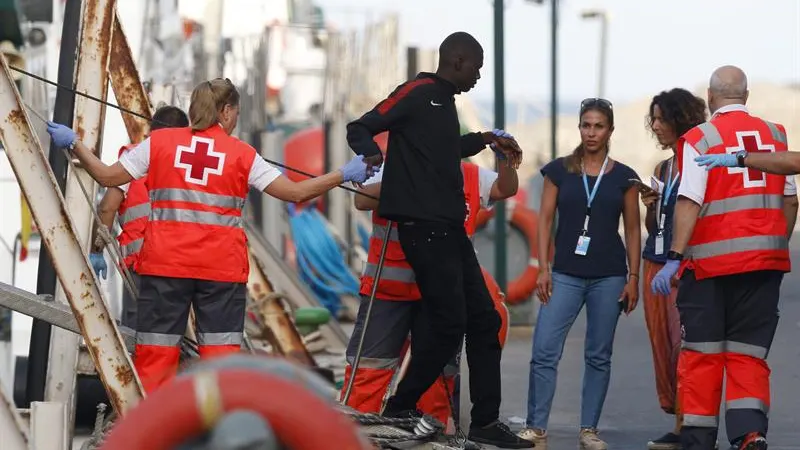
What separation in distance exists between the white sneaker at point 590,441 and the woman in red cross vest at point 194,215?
198 centimetres

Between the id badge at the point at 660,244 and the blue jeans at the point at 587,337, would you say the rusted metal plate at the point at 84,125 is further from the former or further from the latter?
the id badge at the point at 660,244

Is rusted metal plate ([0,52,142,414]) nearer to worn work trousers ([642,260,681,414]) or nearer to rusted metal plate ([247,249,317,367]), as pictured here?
worn work trousers ([642,260,681,414])

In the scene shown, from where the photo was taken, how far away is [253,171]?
24.4 ft

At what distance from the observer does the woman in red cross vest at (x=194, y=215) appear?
24.2 ft

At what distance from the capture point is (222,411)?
3936 millimetres

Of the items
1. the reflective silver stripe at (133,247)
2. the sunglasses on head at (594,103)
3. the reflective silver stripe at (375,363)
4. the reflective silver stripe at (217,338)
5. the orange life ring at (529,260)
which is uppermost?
the sunglasses on head at (594,103)

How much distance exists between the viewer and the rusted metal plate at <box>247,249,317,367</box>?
11539 millimetres

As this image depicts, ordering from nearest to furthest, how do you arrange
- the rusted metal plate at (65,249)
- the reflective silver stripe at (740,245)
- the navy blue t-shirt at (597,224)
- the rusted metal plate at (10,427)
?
the rusted metal plate at (10,427)
the rusted metal plate at (65,249)
the reflective silver stripe at (740,245)
the navy blue t-shirt at (597,224)

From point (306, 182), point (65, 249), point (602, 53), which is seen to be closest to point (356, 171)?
point (306, 182)

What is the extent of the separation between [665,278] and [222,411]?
4208mm

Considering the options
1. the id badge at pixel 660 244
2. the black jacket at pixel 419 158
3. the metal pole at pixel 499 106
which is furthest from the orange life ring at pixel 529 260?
the black jacket at pixel 419 158

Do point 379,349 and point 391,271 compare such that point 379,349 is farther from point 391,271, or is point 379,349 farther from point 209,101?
point 209,101

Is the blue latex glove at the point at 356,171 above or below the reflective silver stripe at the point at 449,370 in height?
above

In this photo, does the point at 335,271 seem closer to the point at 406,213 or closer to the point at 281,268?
the point at 281,268
